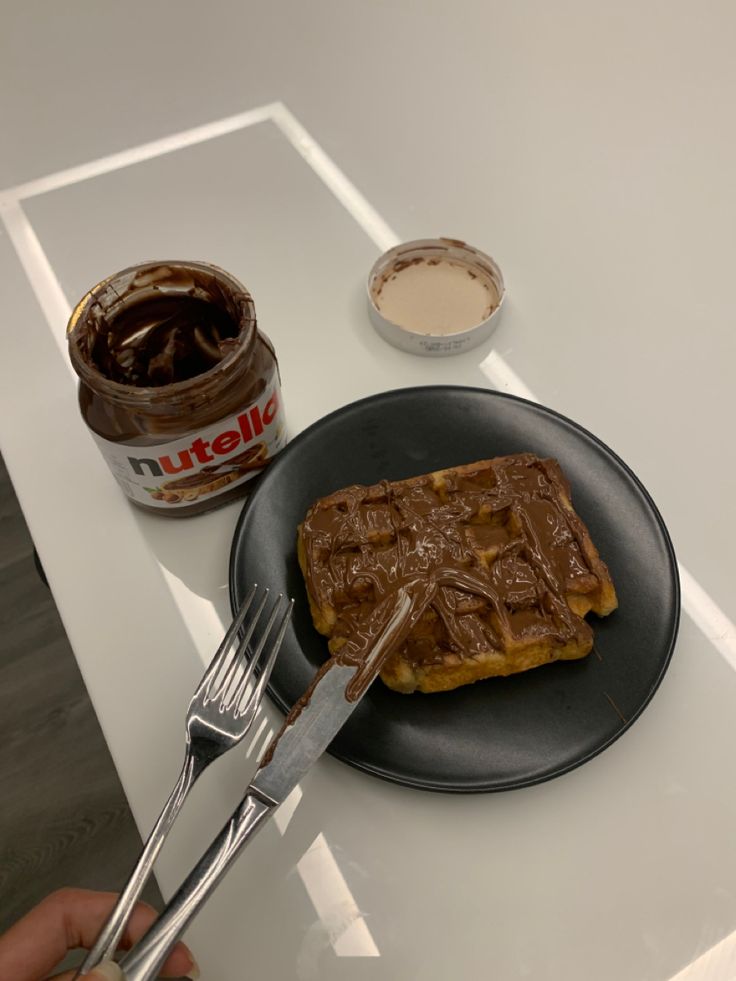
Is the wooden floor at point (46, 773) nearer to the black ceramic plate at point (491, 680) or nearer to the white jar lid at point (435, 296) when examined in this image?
the black ceramic plate at point (491, 680)

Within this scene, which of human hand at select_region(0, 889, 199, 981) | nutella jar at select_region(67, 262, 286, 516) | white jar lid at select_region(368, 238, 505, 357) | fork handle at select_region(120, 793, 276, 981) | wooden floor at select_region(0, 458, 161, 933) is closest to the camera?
fork handle at select_region(120, 793, 276, 981)

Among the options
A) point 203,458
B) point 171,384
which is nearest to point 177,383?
point 171,384

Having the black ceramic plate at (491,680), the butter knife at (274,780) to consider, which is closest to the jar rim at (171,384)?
the black ceramic plate at (491,680)

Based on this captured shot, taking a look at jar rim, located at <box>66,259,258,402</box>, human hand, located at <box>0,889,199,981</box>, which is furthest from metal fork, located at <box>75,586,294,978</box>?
jar rim, located at <box>66,259,258,402</box>

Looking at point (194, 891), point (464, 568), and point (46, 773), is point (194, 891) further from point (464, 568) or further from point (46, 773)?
point (46, 773)

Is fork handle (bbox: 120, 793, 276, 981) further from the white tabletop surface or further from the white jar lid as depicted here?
the white jar lid

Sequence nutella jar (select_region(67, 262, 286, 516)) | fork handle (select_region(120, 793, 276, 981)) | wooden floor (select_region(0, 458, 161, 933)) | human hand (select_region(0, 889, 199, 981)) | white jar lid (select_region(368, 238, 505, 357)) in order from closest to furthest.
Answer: fork handle (select_region(120, 793, 276, 981)) → human hand (select_region(0, 889, 199, 981)) → nutella jar (select_region(67, 262, 286, 516)) → white jar lid (select_region(368, 238, 505, 357)) → wooden floor (select_region(0, 458, 161, 933))
